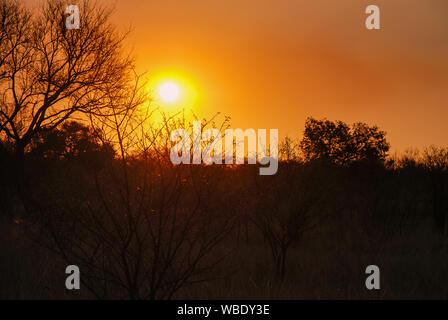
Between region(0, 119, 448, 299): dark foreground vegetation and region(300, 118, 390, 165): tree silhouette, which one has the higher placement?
region(300, 118, 390, 165): tree silhouette

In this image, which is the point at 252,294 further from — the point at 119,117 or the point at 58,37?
the point at 58,37

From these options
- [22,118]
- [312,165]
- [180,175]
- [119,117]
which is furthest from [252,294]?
[22,118]

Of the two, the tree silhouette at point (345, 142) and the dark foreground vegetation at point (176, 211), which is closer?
the dark foreground vegetation at point (176, 211)

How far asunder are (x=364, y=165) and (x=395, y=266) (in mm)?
13819

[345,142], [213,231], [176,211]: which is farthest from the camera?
[345,142]

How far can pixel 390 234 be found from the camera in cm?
1959

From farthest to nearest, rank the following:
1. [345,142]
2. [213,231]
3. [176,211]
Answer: [345,142]
[213,231]
[176,211]

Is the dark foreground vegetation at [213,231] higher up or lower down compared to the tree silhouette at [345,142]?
lower down

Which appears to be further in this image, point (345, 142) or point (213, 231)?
point (345, 142)

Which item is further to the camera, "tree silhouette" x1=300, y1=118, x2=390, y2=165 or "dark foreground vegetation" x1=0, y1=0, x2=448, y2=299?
"tree silhouette" x1=300, y1=118, x2=390, y2=165

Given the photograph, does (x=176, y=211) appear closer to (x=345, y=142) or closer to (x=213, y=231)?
(x=213, y=231)

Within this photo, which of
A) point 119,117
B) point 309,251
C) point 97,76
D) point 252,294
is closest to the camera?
point 119,117

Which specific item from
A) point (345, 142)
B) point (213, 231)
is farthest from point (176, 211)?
point (345, 142)
